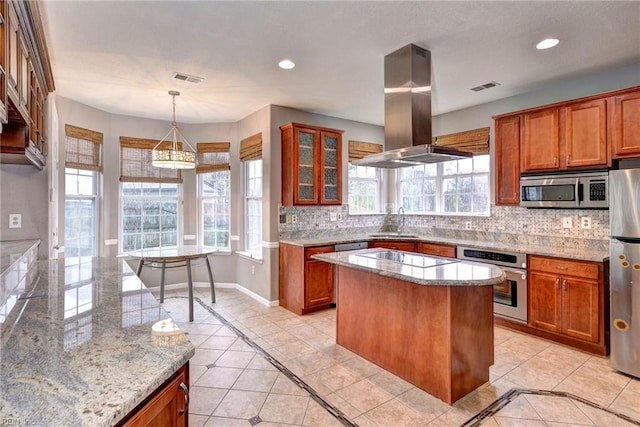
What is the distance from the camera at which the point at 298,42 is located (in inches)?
110

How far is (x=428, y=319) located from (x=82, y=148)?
4683 mm

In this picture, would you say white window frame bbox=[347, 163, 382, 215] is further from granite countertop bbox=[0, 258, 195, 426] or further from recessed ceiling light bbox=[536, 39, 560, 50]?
granite countertop bbox=[0, 258, 195, 426]

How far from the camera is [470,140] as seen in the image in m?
4.67

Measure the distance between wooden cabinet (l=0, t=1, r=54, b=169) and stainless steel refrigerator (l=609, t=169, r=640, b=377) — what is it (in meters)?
4.08

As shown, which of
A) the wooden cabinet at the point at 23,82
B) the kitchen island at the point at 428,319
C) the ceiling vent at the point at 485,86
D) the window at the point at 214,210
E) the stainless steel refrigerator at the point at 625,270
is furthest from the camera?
the window at the point at 214,210

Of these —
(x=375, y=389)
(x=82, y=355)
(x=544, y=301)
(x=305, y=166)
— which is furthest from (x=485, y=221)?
(x=82, y=355)

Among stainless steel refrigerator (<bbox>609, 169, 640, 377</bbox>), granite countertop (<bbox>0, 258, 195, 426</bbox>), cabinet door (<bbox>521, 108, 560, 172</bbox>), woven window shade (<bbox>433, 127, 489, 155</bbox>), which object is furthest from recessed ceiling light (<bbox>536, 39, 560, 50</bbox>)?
granite countertop (<bbox>0, 258, 195, 426</bbox>)

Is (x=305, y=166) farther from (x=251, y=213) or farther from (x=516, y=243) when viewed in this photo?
(x=516, y=243)

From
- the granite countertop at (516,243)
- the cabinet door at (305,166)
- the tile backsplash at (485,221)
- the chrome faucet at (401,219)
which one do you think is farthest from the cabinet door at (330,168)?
the chrome faucet at (401,219)

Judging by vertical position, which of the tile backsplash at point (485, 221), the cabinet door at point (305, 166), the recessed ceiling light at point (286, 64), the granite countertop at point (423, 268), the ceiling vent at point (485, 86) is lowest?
the granite countertop at point (423, 268)

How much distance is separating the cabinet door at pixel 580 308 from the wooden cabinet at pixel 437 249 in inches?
47.5

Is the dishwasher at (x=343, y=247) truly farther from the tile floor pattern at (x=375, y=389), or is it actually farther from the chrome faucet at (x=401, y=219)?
the chrome faucet at (x=401, y=219)

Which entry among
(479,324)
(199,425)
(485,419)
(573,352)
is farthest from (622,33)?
(199,425)

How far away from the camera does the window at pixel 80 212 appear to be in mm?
4359
